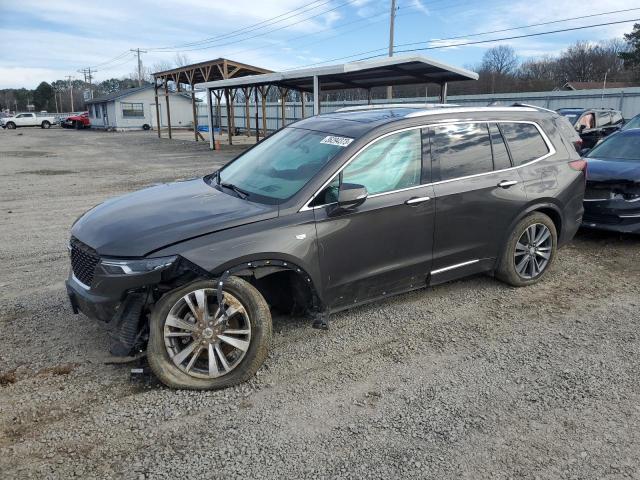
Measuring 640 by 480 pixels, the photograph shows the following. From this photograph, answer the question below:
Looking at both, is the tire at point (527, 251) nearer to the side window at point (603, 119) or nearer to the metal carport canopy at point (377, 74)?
the metal carport canopy at point (377, 74)

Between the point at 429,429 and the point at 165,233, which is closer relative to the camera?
the point at 429,429

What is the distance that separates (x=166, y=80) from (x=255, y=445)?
114ft

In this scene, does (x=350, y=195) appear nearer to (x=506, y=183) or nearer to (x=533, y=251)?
(x=506, y=183)

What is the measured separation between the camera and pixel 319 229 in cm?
372

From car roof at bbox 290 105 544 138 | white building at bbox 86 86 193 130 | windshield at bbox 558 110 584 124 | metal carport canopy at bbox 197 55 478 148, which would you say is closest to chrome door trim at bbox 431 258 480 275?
car roof at bbox 290 105 544 138

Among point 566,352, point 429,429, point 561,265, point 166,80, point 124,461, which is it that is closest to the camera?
point 124,461

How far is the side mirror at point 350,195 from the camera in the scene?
12.1 feet

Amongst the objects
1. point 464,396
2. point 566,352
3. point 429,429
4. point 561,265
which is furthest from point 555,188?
point 429,429

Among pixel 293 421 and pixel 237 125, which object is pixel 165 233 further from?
pixel 237 125

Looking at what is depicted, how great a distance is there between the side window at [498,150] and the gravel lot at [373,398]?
128cm

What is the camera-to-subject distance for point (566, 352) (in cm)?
389

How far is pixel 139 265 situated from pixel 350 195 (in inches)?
61.0

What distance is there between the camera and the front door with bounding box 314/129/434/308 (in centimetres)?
382

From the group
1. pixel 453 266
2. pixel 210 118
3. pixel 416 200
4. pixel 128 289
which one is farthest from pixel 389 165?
pixel 210 118
